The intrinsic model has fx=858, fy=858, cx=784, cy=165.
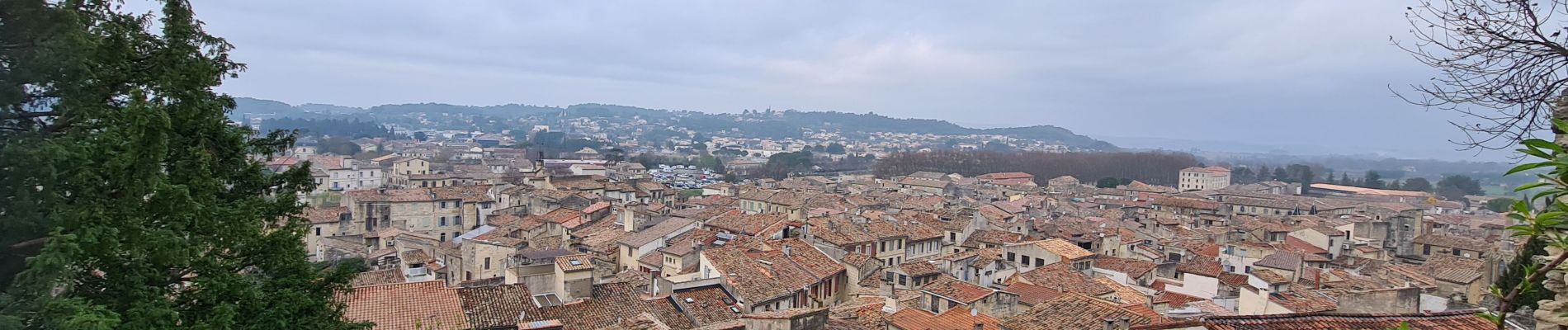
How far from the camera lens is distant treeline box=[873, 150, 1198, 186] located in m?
111

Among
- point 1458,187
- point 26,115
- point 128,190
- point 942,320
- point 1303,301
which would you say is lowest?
point 1458,187

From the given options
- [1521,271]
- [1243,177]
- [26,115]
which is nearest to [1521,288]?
[1521,271]

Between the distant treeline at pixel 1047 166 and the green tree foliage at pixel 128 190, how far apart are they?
9818 cm

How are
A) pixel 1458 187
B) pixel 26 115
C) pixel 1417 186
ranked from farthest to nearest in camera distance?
pixel 1417 186 → pixel 1458 187 → pixel 26 115

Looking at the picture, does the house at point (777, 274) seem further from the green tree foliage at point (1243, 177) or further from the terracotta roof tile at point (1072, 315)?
the green tree foliage at point (1243, 177)

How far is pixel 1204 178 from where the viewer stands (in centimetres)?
9862

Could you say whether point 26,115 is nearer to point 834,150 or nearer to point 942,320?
point 942,320

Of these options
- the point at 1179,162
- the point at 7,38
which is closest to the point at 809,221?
→ the point at 7,38

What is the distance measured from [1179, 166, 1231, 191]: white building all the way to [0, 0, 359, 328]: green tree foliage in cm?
10252

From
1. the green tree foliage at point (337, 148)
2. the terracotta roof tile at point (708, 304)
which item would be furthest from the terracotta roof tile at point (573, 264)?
the green tree foliage at point (337, 148)

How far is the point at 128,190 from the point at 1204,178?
107 meters

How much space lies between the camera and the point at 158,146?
21.3ft

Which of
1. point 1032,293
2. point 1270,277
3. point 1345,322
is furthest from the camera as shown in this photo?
point 1270,277

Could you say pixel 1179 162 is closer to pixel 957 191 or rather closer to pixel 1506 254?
pixel 957 191
